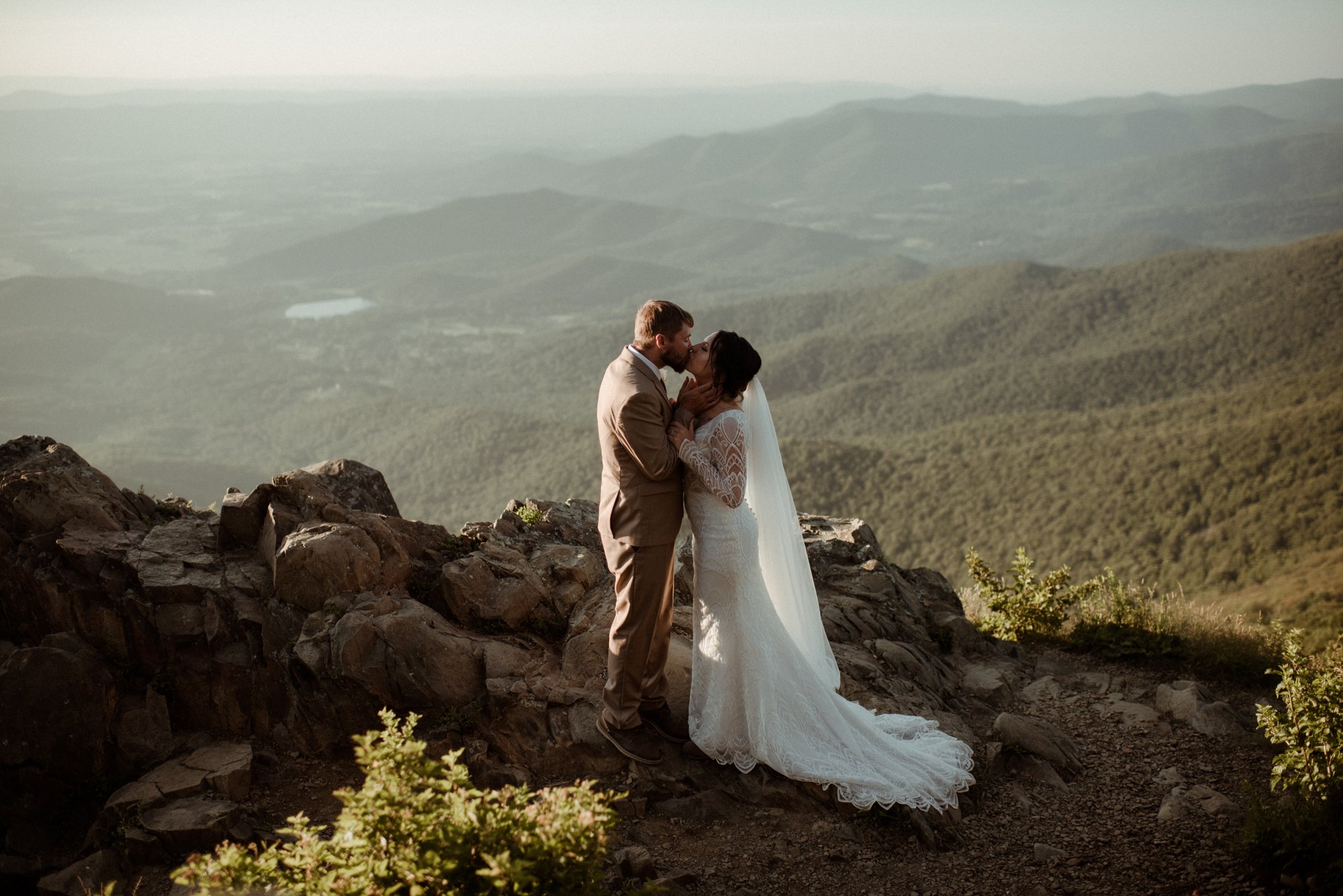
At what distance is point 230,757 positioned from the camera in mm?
6441

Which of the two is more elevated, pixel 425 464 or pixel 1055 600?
pixel 1055 600

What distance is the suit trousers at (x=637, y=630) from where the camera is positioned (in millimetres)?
5773

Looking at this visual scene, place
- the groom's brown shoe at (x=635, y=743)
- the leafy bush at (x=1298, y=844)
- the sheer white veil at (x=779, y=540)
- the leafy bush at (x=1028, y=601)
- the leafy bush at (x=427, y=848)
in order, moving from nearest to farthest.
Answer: the leafy bush at (x=427, y=848), the leafy bush at (x=1298, y=844), the groom's brown shoe at (x=635, y=743), the sheer white veil at (x=779, y=540), the leafy bush at (x=1028, y=601)

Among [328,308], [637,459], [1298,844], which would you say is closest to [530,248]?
[328,308]

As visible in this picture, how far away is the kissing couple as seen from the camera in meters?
5.62

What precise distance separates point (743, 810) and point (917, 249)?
205 m

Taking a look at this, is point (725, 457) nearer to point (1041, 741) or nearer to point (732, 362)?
point (732, 362)

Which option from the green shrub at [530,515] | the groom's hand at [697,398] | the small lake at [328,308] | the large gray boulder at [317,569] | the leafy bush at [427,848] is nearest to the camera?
the leafy bush at [427,848]

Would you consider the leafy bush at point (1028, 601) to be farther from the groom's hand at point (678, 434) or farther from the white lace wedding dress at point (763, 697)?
the groom's hand at point (678, 434)

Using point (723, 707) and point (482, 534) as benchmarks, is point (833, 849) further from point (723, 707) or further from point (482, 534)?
point (482, 534)

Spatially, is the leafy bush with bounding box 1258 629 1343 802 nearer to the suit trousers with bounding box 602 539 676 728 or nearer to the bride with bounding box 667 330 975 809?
the bride with bounding box 667 330 975 809

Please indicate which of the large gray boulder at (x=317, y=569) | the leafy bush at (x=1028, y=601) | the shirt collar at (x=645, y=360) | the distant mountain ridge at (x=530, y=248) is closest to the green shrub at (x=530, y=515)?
the large gray boulder at (x=317, y=569)

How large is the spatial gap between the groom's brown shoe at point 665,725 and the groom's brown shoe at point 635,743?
0.08 meters

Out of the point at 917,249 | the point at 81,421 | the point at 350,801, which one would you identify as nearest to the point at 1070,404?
the point at 350,801
